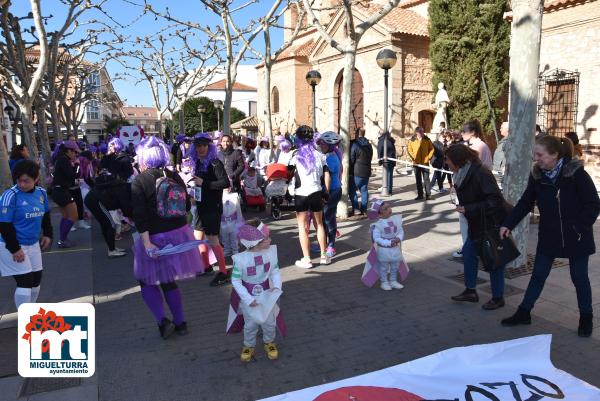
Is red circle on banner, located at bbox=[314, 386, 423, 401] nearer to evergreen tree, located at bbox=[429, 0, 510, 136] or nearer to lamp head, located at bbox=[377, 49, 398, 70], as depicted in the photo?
lamp head, located at bbox=[377, 49, 398, 70]

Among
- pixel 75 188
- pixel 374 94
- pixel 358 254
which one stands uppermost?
pixel 374 94

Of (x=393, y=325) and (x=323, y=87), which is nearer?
(x=393, y=325)

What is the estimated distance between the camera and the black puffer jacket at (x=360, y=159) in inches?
393

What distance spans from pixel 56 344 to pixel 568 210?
435cm

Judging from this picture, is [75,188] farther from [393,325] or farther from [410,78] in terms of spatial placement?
[410,78]

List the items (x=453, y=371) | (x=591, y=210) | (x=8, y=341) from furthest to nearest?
1. (x=8, y=341)
2. (x=591, y=210)
3. (x=453, y=371)

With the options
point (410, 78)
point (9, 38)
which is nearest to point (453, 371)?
point (9, 38)

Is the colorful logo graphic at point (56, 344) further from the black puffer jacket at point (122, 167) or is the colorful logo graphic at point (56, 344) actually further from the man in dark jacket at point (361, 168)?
the man in dark jacket at point (361, 168)

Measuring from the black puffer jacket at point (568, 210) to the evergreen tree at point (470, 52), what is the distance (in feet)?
55.5

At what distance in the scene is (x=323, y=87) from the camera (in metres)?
27.0

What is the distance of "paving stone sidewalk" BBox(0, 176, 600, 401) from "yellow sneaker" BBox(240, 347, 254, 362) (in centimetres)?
6

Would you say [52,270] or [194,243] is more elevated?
[194,243]

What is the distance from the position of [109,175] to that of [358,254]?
4.18 metres

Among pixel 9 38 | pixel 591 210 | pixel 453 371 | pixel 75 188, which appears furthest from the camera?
pixel 9 38
